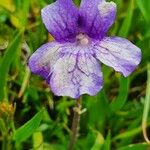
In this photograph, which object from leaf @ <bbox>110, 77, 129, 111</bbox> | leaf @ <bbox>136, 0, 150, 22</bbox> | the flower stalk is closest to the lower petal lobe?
the flower stalk

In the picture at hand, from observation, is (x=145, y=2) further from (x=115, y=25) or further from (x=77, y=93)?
(x=77, y=93)

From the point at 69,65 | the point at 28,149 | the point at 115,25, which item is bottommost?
the point at 28,149

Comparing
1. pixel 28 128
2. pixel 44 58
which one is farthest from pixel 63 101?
pixel 44 58

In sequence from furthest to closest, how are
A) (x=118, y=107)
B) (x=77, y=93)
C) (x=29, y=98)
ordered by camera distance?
1. (x=29, y=98)
2. (x=118, y=107)
3. (x=77, y=93)

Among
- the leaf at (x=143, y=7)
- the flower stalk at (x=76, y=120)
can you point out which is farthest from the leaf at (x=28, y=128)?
the leaf at (x=143, y=7)

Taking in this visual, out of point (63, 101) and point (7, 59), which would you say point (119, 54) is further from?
point (63, 101)

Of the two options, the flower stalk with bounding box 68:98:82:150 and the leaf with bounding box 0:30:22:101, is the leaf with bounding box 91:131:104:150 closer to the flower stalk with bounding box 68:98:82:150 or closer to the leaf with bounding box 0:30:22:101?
the flower stalk with bounding box 68:98:82:150

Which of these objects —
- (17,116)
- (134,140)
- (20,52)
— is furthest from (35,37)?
(134,140)
